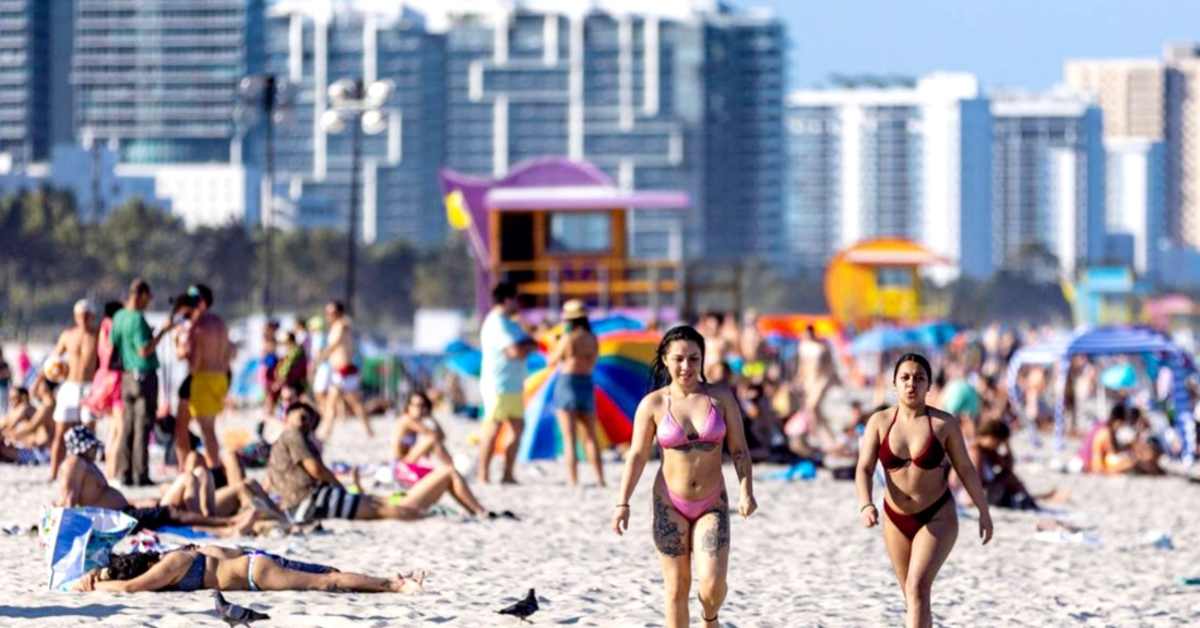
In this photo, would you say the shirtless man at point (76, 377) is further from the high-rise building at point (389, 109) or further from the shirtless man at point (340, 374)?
the high-rise building at point (389, 109)

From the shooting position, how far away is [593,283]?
87.5 feet

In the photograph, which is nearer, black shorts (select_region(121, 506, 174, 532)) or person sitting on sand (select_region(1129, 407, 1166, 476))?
black shorts (select_region(121, 506, 174, 532))

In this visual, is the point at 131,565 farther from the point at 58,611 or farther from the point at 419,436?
the point at 419,436

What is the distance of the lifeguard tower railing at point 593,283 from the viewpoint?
86.9 feet

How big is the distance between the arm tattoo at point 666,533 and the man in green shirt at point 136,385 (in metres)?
6.00

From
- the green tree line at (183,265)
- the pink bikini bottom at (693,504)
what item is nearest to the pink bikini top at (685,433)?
the pink bikini bottom at (693,504)

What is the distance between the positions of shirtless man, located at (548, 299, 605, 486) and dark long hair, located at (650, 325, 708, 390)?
6201 millimetres

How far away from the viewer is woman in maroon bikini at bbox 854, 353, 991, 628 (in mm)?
7484

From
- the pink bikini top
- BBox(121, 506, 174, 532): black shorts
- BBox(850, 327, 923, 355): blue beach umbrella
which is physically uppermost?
BBox(850, 327, 923, 355): blue beach umbrella

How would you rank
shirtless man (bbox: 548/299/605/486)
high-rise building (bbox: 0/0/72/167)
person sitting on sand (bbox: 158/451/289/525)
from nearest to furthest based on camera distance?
person sitting on sand (bbox: 158/451/289/525) → shirtless man (bbox: 548/299/605/486) → high-rise building (bbox: 0/0/72/167)

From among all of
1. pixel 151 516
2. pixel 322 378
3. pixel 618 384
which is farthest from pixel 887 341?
pixel 151 516

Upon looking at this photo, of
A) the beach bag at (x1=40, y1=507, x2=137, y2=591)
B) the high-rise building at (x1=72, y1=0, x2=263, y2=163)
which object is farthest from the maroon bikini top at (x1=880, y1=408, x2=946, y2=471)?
the high-rise building at (x1=72, y1=0, x2=263, y2=163)

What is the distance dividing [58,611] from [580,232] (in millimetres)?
19749

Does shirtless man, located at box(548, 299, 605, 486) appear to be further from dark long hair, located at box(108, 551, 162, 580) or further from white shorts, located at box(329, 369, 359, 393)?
white shorts, located at box(329, 369, 359, 393)
